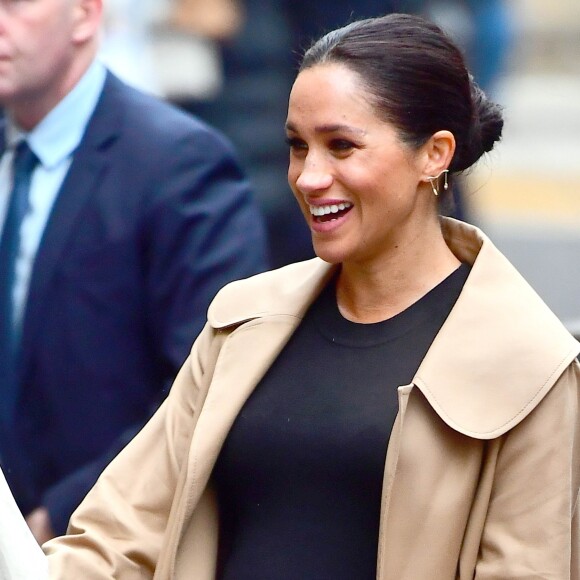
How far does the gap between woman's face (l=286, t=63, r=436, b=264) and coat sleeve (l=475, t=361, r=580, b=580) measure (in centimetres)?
47

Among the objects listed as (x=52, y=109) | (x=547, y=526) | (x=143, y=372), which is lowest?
(x=143, y=372)

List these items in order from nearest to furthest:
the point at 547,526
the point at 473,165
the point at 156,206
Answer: the point at 547,526 → the point at 473,165 → the point at 156,206

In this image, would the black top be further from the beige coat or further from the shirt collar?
the shirt collar

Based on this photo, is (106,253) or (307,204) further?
(106,253)

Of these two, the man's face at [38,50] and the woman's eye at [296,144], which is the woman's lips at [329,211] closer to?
the woman's eye at [296,144]

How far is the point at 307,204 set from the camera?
10.6 ft

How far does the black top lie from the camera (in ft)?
10.1

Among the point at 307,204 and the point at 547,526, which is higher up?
the point at 307,204

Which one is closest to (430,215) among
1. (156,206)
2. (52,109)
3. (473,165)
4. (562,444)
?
(473,165)

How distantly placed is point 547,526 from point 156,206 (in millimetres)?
1483

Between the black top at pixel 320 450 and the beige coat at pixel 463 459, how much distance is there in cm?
5

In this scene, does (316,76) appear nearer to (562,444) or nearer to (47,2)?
(562,444)

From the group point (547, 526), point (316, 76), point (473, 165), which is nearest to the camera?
point (547, 526)

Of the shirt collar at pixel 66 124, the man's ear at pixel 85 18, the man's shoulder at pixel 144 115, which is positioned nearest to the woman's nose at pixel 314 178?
the man's shoulder at pixel 144 115
